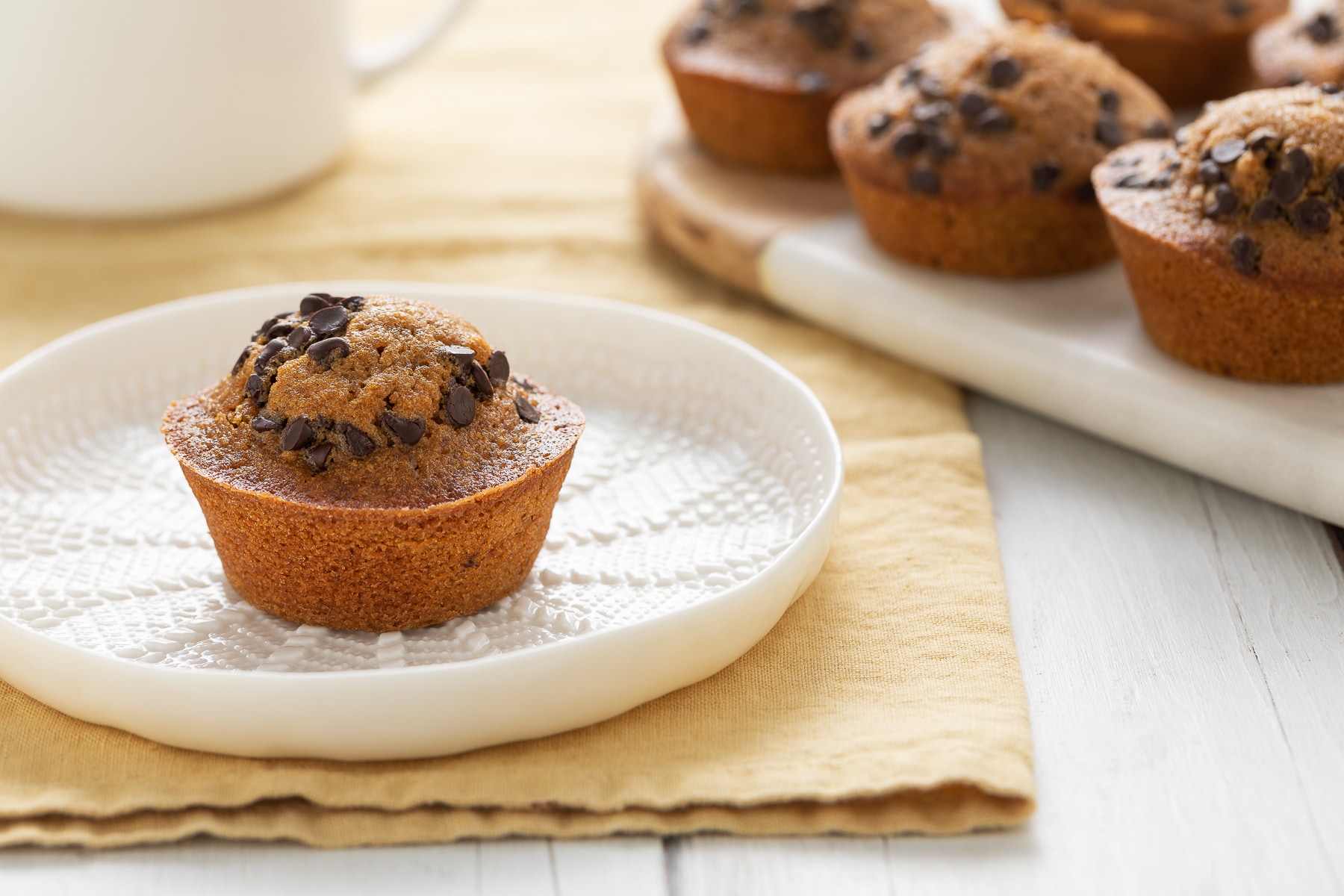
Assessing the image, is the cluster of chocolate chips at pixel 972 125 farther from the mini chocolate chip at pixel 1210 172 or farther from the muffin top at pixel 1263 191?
the mini chocolate chip at pixel 1210 172

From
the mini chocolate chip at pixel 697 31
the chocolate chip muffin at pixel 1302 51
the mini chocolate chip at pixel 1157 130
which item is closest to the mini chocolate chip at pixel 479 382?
the mini chocolate chip at pixel 1157 130

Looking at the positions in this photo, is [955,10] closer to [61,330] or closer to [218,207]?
[218,207]

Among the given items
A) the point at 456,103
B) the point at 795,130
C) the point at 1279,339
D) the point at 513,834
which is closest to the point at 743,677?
the point at 513,834

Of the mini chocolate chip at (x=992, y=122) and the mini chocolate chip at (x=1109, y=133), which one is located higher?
the mini chocolate chip at (x=992, y=122)

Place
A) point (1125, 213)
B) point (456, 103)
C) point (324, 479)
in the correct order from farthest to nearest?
1. point (456, 103)
2. point (1125, 213)
3. point (324, 479)

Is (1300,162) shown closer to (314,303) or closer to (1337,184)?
(1337,184)

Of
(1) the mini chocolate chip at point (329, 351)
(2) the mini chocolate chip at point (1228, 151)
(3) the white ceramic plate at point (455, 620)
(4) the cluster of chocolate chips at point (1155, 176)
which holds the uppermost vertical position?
(1) the mini chocolate chip at point (329, 351)
